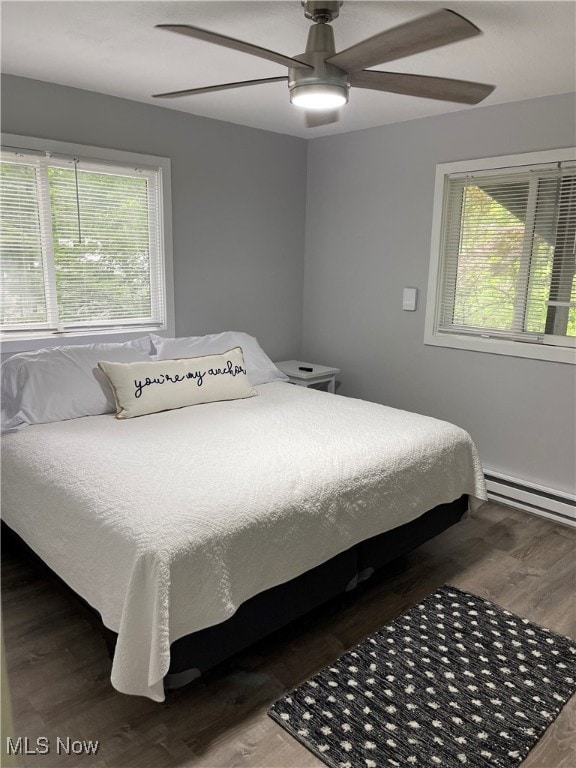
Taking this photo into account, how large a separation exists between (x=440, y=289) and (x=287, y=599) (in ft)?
8.01

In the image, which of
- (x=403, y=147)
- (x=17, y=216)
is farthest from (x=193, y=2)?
(x=403, y=147)

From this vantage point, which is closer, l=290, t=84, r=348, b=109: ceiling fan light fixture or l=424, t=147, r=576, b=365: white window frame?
l=290, t=84, r=348, b=109: ceiling fan light fixture

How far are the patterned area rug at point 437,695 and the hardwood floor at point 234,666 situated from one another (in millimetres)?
59

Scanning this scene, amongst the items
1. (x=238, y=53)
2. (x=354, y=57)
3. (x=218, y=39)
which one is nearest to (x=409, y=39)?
(x=354, y=57)

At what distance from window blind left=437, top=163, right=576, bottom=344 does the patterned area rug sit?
70.1 inches

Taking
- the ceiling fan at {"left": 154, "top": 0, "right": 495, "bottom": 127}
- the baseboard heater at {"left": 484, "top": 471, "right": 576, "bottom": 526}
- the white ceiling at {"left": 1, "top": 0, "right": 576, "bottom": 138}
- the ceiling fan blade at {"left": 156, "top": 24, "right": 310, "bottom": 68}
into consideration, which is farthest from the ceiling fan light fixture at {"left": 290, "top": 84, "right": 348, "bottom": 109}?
the baseboard heater at {"left": 484, "top": 471, "right": 576, "bottom": 526}

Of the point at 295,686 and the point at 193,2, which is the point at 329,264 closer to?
the point at 193,2

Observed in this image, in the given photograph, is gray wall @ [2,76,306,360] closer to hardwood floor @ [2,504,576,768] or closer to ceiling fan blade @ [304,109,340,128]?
ceiling fan blade @ [304,109,340,128]

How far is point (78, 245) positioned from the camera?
10.9 feet

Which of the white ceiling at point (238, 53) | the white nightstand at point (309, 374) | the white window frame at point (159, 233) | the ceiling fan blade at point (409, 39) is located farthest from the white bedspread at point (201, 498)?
the white ceiling at point (238, 53)

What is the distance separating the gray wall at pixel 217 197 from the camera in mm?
3166

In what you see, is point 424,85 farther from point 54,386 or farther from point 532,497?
point 532,497

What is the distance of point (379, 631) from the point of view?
236cm

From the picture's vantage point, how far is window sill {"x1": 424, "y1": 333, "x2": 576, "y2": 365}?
10.7 feet
